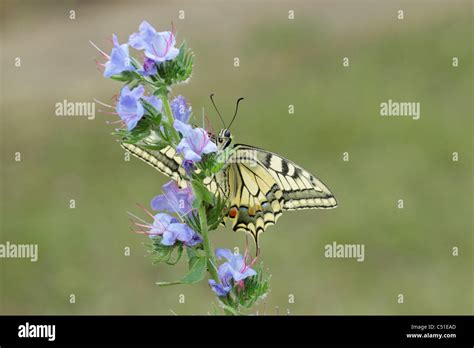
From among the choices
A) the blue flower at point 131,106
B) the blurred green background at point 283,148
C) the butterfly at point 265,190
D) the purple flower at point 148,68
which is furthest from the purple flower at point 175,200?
the blurred green background at point 283,148

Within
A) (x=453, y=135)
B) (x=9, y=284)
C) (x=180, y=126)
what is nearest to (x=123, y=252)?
(x=9, y=284)

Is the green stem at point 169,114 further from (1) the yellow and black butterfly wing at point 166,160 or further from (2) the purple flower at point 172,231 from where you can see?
(1) the yellow and black butterfly wing at point 166,160

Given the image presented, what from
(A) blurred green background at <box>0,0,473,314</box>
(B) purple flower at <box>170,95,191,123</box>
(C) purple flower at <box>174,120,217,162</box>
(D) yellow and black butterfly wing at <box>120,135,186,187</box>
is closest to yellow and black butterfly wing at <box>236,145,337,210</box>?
(D) yellow and black butterfly wing at <box>120,135,186,187</box>

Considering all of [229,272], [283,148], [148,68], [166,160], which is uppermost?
[283,148]

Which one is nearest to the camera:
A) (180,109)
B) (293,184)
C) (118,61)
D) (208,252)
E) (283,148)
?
(118,61)

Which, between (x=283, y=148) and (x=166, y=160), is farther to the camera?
(x=283, y=148)

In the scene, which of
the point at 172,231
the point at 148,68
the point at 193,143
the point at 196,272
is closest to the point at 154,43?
the point at 148,68

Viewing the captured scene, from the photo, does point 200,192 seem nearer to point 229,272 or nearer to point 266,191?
point 229,272
